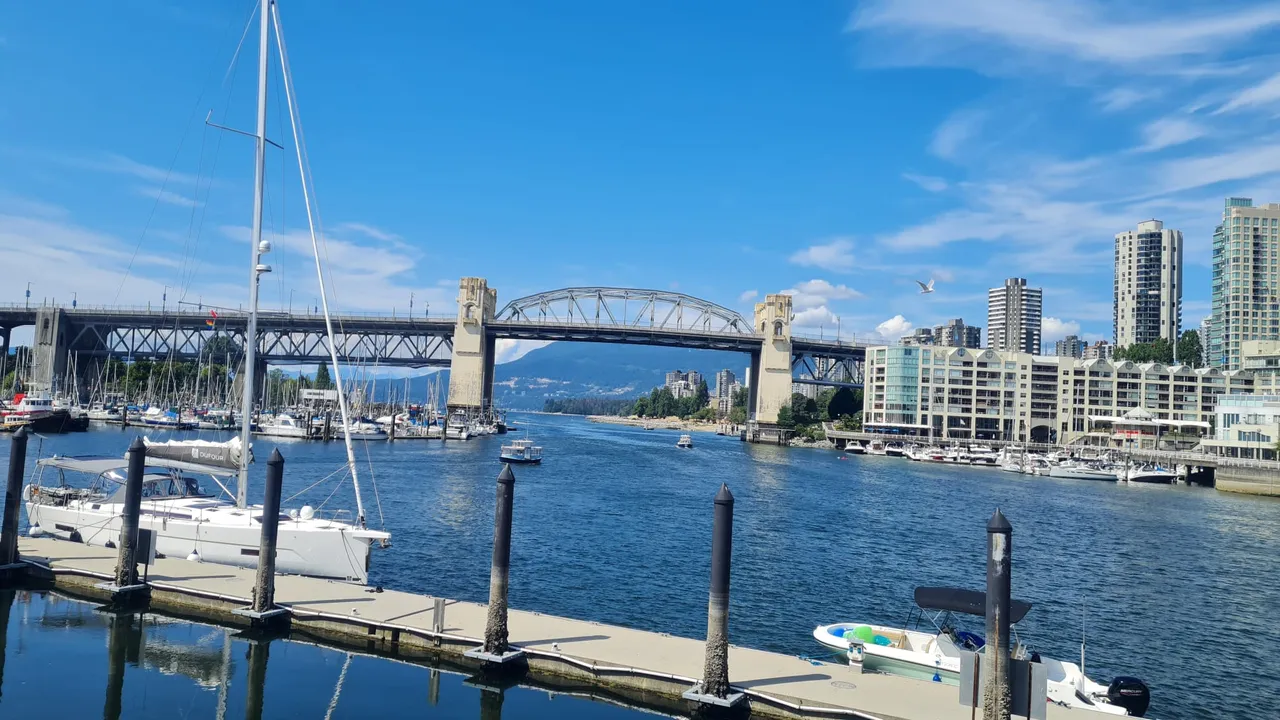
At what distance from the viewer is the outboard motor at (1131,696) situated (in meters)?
15.5

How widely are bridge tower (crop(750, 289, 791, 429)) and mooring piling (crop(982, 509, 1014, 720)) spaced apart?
122 metres

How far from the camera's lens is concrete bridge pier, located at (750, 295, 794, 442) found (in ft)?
437

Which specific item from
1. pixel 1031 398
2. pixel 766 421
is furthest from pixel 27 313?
pixel 1031 398

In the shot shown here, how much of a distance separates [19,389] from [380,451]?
6326 cm

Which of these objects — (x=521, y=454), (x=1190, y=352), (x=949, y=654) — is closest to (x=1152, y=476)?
(x=521, y=454)

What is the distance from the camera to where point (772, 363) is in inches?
5468

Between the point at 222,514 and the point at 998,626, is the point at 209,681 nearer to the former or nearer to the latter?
the point at 222,514

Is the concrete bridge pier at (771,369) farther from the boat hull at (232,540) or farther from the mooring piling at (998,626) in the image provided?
the mooring piling at (998,626)

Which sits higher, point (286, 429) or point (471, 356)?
point (471, 356)

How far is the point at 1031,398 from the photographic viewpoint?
406 feet

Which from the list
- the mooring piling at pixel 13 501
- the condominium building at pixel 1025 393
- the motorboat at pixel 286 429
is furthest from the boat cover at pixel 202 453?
the condominium building at pixel 1025 393

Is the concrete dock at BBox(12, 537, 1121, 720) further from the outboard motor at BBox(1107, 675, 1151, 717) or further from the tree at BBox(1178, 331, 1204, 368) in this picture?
the tree at BBox(1178, 331, 1204, 368)

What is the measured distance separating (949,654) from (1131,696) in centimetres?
311

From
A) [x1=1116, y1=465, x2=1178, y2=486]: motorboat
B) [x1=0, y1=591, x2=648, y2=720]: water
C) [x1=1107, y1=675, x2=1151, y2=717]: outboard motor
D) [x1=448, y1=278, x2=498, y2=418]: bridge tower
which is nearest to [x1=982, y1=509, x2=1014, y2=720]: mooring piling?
[x1=0, y1=591, x2=648, y2=720]: water
